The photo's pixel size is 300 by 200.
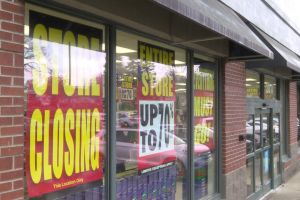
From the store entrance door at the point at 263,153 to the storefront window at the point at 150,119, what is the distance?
349 centimetres

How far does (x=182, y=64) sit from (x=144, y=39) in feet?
3.69

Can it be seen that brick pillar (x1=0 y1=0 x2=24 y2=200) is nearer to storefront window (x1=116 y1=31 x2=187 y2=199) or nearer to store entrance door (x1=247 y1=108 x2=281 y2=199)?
storefront window (x1=116 y1=31 x2=187 y2=199)

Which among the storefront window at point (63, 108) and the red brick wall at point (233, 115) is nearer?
the storefront window at point (63, 108)

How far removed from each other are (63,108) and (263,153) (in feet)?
24.5

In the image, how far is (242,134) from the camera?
8391 millimetres

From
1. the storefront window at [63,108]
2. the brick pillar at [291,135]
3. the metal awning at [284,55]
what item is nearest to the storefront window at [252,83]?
the metal awning at [284,55]

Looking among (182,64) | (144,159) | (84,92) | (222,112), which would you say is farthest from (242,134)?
(84,92)

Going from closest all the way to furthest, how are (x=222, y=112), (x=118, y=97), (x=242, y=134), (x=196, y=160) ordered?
(x=118, y=97), (x=196, y=160), (x=222, y=112), (x=242, y=134)

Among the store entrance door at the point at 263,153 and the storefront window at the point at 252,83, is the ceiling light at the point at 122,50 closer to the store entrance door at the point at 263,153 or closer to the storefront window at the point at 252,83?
the storefront window at the point at 252,83

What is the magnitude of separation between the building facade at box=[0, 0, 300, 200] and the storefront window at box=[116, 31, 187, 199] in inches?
0.5

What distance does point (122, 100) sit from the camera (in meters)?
4.88

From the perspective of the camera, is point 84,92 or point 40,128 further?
point 84,92

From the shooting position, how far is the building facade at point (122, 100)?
354cm

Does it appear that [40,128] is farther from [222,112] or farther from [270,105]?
[270,105]
